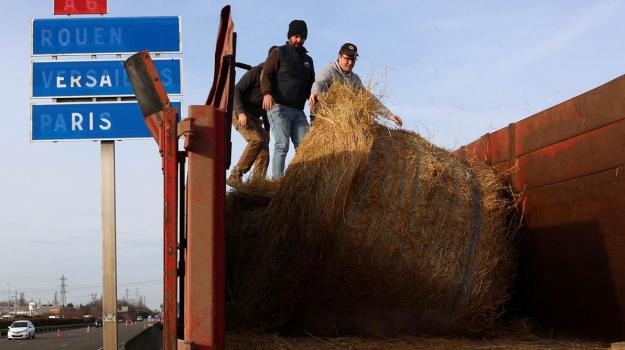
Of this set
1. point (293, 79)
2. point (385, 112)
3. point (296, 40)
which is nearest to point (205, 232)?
point (385, 112)

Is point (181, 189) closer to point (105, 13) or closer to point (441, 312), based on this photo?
point (441, 312)

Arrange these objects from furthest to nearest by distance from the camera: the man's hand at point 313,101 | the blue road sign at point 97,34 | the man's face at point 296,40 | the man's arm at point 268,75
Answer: the blue road sign at point 97,34 → the man's face at point 296,40 → the man's arm at point 268,75 → the man's hand at point 313,101

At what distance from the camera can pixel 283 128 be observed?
5.46m

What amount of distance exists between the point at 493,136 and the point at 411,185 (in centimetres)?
102

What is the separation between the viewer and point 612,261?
331 centimetres

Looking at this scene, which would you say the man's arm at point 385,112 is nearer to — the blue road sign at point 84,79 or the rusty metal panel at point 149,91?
the rusty metal panel at point 149,91

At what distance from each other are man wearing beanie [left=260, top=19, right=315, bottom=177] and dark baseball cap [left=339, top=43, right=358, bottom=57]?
43cm

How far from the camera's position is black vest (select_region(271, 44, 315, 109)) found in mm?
5406

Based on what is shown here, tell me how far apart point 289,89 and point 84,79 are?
171cm

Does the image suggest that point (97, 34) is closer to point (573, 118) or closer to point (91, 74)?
point (91, 74)

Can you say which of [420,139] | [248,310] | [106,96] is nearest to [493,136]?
[420,139]

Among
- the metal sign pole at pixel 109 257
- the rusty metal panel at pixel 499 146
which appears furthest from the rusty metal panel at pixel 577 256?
the metal sign pole at pixel 109 257

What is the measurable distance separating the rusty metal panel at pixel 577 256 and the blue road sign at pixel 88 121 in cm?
314

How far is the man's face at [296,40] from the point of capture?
18.3 ft
